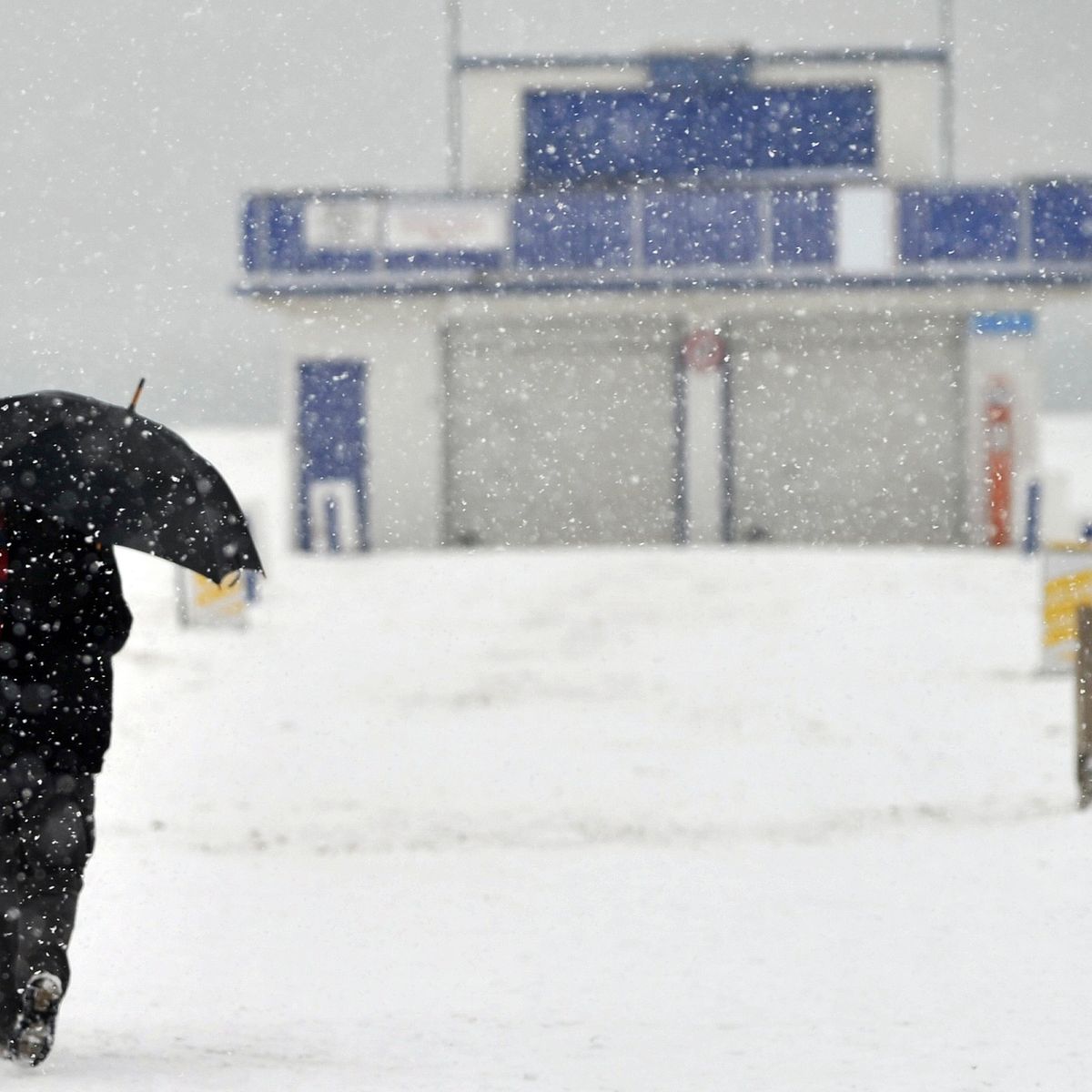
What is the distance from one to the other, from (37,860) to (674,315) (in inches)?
843

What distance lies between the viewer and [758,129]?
26.3 metres

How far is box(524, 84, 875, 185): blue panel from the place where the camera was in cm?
2628

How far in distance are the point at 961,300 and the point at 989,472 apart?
7.61ft

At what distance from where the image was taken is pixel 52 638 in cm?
439

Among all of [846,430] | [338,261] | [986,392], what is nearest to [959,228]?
[986,392]

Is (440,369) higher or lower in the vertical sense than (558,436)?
higher

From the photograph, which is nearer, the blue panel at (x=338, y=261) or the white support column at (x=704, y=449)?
the blue panel at (x=338, y=261)

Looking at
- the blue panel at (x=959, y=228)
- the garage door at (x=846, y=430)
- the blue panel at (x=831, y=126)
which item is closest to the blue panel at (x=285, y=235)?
the garage door at (x=846, y=430)

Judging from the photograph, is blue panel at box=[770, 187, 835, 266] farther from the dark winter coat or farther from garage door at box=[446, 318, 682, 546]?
the dark winter coat

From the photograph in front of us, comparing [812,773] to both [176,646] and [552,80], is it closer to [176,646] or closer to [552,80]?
[176,646]

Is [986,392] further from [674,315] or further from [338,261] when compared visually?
[338,261]

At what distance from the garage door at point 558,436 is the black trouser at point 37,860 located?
21159 millimetres

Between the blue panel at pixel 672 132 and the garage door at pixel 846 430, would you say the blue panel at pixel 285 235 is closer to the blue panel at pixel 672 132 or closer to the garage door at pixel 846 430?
the blue panel at pixel 672 132

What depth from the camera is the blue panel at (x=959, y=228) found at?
23828 mm
